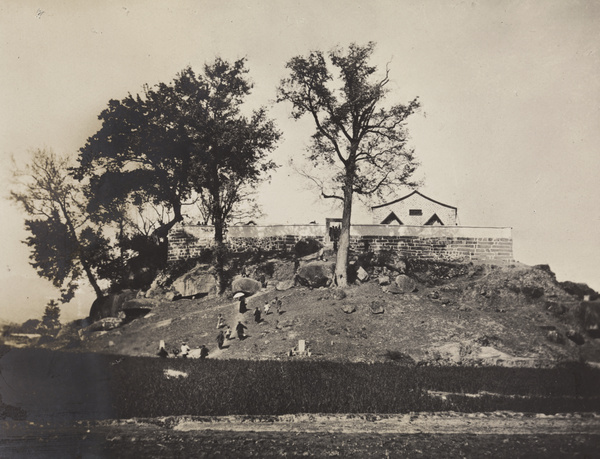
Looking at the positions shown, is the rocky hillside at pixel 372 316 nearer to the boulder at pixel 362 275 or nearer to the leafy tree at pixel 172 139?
the boulder at pixel 362 275

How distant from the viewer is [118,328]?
8273 mm

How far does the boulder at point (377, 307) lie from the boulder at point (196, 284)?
4.85m

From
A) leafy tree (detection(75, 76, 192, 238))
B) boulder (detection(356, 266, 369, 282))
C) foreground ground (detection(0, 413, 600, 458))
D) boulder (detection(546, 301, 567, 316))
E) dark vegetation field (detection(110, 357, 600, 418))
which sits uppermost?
leafy tree (detection(75, 76, 192, 238))

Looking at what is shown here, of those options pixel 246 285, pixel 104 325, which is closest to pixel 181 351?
pixel 104 325

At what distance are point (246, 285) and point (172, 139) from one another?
5044 mm

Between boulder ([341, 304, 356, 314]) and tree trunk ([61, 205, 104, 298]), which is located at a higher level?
tree trunk ([61, 205, 104, 298])

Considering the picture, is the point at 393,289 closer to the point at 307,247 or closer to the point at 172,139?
the point at 307,247

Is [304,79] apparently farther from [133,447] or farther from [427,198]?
[427,198]

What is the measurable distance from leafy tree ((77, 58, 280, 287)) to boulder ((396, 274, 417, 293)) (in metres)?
7.05

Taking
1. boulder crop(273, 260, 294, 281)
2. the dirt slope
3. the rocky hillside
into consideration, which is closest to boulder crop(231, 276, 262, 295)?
the rocky hillside

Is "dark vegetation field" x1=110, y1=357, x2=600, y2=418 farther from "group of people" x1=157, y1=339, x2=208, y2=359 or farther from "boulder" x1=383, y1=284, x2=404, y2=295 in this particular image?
"boulder" x1=383, y1=284, x2=404, y2=295

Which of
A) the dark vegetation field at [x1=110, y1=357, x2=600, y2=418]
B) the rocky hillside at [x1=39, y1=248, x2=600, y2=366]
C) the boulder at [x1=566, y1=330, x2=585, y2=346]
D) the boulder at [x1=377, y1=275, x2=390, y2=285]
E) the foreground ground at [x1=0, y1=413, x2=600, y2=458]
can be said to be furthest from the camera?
the boulder at [x1=377, y1=275, x2=390, y2=285]

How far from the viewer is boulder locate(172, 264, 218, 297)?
1155cm

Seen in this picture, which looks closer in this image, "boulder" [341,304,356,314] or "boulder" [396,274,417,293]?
"boulder" [341,304,356,314]
